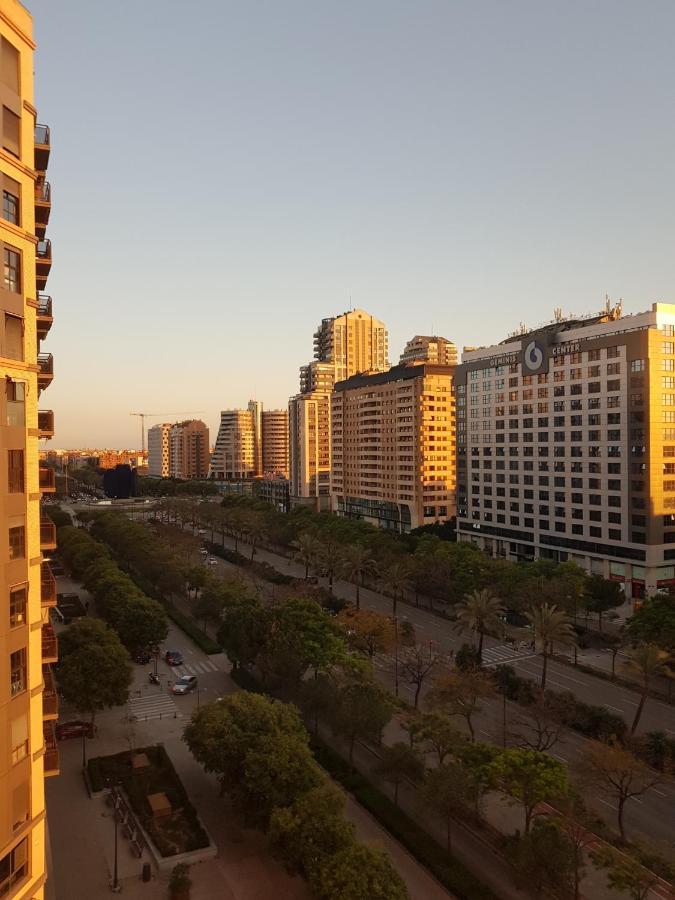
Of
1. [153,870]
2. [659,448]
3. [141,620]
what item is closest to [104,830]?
[153,870]

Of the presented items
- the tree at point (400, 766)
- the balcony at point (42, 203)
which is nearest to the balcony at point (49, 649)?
the balcony at point (42, 203)

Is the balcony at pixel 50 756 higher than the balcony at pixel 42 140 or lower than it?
lower

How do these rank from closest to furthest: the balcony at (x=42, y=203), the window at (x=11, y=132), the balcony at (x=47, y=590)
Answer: the window at (x=11, y=132), the balcony at (x=47, y=590), the balcony at (x=42, y=203)

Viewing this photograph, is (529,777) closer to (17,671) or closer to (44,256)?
(17,671)

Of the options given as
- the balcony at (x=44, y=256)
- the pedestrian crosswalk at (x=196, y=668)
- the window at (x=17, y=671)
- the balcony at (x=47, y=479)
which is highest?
the balcony at (x=44, y=256)

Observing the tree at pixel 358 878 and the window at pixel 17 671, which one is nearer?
the window at pixel 17 671

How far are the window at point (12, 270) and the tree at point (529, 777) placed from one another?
29.6m

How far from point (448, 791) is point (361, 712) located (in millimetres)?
8843

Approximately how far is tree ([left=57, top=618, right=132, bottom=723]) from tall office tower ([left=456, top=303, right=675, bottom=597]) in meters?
65.0

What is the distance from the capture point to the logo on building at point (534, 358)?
10019 cm

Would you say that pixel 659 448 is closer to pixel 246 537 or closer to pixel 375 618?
pixel 375 618

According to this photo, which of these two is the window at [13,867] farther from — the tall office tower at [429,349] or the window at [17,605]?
the tall office tower at [429,349]

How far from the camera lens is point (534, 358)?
335 feet

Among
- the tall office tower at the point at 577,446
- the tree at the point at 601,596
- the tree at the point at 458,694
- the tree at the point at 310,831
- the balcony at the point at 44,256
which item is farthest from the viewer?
the tall office tower at the point at 577,446
